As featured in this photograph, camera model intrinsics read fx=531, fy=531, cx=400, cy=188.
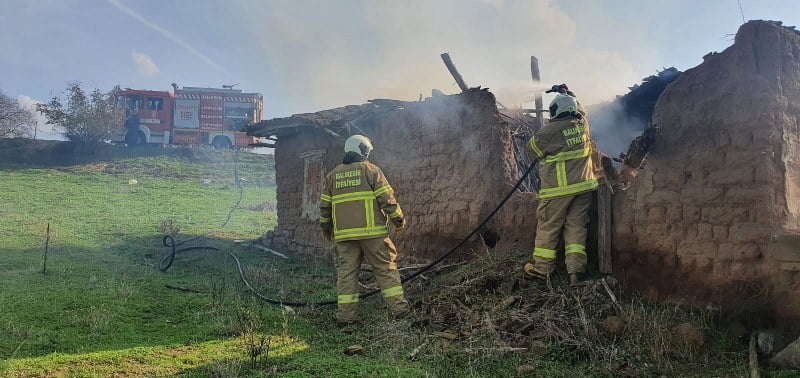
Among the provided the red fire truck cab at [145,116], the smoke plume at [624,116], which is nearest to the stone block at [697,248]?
the smoke plume at [624,116]

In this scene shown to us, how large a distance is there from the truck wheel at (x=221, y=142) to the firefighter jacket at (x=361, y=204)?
27091mm

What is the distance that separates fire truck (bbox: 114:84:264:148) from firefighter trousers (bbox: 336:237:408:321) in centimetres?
2584

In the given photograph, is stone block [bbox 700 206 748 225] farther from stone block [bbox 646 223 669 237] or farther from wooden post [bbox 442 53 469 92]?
wooden post [bbox 442 53 469 92]

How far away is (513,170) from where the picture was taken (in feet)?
22.5

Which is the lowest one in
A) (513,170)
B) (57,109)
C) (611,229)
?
(611,229)

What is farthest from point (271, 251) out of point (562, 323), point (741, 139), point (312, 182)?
point (741, 139)

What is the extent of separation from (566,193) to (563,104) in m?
0.93

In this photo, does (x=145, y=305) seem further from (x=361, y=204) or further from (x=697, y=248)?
(x=697, y=248)

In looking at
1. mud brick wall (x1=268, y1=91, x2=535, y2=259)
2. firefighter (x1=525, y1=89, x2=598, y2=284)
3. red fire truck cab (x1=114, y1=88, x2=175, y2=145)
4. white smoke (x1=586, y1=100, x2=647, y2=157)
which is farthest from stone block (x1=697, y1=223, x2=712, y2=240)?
red fire truck cab (x1=114, y1=88, x2=175, y2=145)

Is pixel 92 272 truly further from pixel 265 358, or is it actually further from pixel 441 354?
pixel 441 354

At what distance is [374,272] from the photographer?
5668 mm

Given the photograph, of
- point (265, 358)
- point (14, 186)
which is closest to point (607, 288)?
point (265, 358)

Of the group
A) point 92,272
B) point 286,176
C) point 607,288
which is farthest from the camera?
point 286,176

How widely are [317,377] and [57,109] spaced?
103 ft
